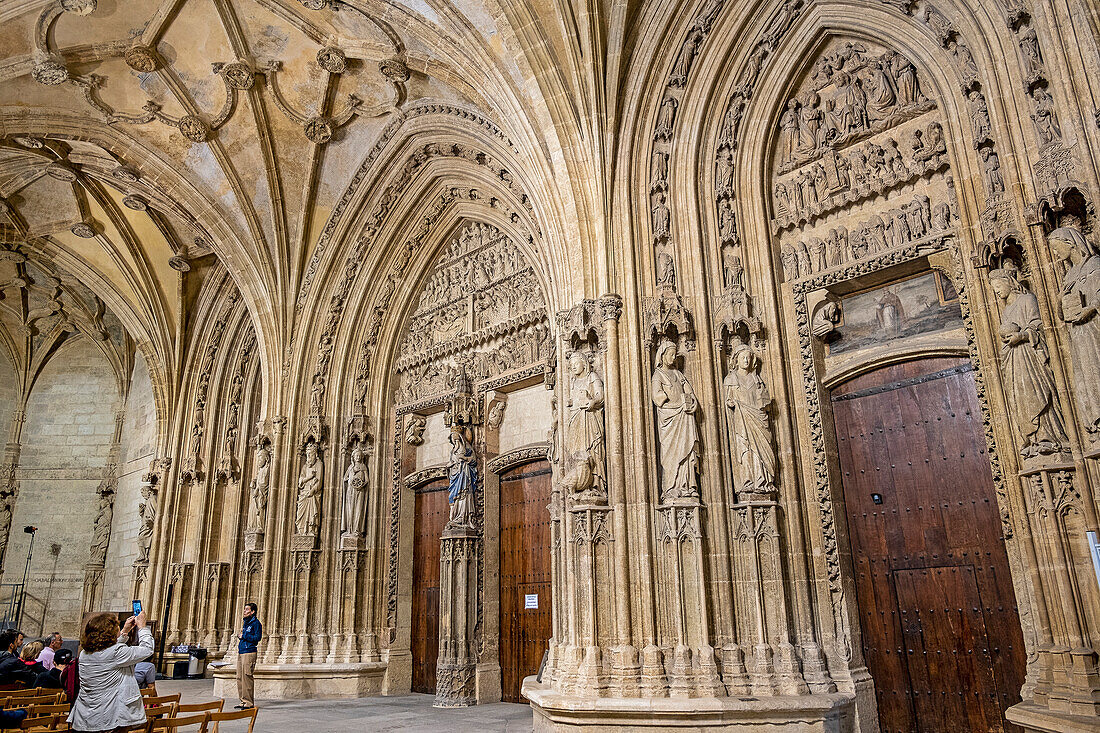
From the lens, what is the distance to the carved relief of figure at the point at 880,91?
682 cm

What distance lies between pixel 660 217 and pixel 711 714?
458cm

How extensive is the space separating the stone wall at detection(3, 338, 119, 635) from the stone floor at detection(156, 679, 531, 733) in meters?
9.25

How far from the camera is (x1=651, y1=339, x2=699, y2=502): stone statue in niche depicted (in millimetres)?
6641

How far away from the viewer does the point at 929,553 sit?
610 centimetres

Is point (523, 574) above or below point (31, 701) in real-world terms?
above

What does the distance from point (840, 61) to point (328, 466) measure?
8.65m

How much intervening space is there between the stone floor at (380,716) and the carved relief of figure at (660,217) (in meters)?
5.01

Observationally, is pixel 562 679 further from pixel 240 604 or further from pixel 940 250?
pixel 240 604

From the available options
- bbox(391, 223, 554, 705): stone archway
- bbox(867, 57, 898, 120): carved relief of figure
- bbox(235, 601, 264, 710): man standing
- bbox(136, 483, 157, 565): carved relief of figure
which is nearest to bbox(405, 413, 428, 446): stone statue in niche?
bbox(391, 223, 554, 705): stone archway

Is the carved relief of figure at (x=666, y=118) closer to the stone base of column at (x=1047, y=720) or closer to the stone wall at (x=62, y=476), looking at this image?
the stone base of column at (x=1047, y=720)

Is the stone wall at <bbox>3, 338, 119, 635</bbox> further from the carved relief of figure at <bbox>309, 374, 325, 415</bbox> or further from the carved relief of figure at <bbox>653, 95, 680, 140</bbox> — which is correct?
the carved relief of figure at <bbox>653, 95, 680, 140</bbox>

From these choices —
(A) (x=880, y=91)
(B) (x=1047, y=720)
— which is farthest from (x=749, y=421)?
(A) (x=880, y=91)

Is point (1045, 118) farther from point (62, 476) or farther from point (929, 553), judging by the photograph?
point (62, 476)

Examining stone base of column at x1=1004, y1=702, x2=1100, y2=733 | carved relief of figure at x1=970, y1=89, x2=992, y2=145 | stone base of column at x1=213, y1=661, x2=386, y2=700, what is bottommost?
stone base of column at x1=213, y1=661, x2=386, y2=700
